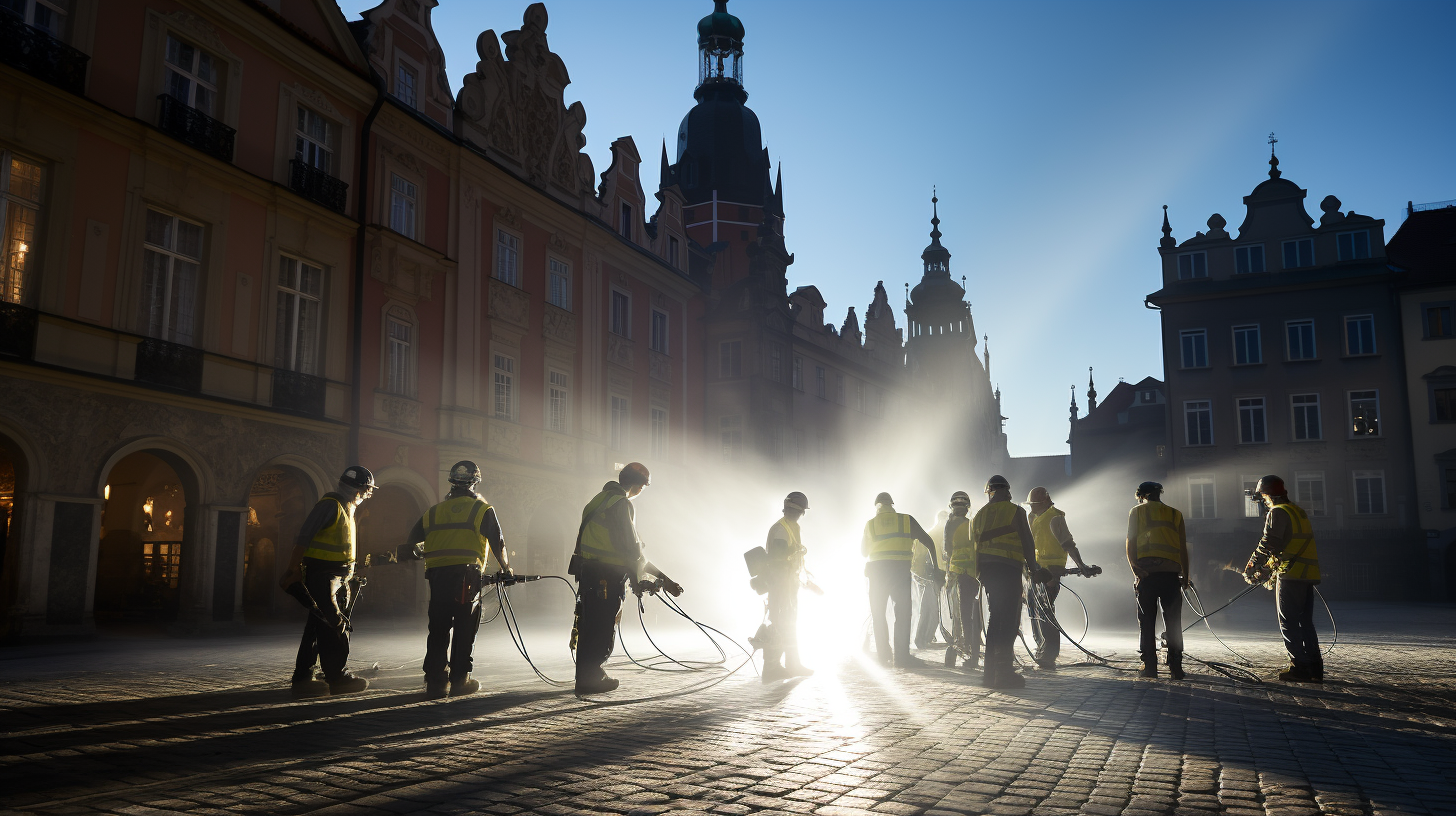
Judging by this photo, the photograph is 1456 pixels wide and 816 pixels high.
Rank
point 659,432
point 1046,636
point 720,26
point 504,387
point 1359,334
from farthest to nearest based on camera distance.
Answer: point 720,26 < point 1359,334 < point 659,432 < point 504,387 < point 1046,636

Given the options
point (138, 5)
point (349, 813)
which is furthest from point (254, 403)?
point (349, 813)

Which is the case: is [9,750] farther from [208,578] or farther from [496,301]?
[496,301]

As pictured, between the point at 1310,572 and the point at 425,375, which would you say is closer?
the point at 1310,572

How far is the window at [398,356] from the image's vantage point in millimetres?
22609

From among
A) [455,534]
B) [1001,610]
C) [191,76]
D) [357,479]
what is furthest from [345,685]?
[191,76]

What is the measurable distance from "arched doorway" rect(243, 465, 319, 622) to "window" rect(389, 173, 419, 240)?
241 inches

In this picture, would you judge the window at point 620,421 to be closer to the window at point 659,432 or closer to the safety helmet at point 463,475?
the window at point 659,432

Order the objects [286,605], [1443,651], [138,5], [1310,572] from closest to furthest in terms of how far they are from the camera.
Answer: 1. [1310,572]
2. [1443,651]
3. [138,5]
4. [286,605]

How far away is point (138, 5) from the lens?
680 inches

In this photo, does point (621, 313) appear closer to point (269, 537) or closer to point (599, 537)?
point (269, 537)

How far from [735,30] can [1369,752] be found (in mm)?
61060

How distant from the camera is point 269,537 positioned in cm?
2178

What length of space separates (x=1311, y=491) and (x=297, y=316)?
3735cm

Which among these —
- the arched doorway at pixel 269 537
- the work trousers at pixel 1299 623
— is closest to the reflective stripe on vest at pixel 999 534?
the work trousers at pixel 1299 623
